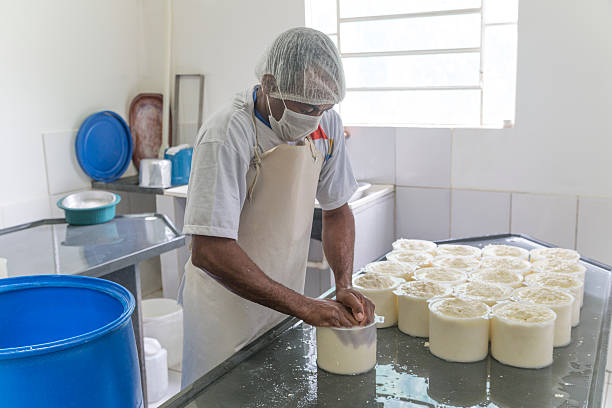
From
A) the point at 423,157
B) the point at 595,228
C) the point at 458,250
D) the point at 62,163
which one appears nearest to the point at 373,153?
the point at 423,157

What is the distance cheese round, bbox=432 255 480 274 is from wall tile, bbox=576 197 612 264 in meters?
1.14

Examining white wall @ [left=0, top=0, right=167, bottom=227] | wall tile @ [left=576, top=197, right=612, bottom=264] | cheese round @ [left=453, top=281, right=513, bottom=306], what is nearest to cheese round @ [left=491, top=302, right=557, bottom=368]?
cheese round @ [left=453, top=281, right=513, bottom=306]

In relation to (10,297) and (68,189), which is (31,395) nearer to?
(10,297)

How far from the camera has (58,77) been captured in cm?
337

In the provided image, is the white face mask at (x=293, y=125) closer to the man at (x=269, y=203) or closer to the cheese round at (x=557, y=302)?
the man at (x=269, y=203)

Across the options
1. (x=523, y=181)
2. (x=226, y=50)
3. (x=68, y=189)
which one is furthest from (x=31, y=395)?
(x=226, y=50)

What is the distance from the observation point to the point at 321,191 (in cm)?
188

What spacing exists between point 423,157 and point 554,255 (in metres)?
1.30

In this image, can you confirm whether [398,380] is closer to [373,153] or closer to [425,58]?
[373,153]

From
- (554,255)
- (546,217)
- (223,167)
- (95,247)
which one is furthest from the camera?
(546,217)

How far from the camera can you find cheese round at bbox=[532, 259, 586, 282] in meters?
1.79

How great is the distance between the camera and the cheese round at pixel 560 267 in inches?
70.5

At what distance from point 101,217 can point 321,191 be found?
1.25m

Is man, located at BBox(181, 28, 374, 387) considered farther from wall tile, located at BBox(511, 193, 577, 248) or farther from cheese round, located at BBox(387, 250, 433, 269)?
wall tile, located at BBox(511, 193, 577, 248)
